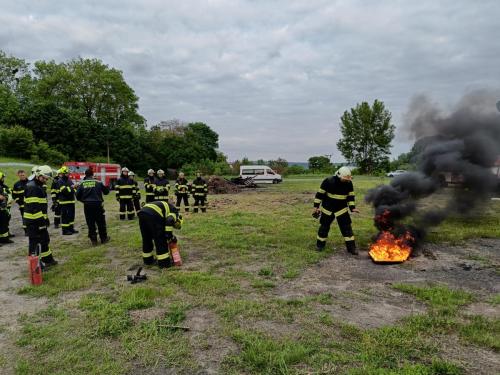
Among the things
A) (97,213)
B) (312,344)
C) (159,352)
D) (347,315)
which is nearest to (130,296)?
(159,352)

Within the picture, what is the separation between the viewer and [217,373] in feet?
10.7

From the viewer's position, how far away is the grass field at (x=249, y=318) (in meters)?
3.40

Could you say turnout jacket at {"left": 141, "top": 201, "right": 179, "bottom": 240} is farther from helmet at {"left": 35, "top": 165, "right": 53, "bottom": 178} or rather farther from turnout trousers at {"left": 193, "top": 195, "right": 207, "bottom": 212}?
turnout trousers at {"left": 193, "top": 195, "right": 207, "bottom": 212}

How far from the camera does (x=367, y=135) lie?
157 ft

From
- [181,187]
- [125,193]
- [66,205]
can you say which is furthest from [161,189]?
Answer: [66,205]

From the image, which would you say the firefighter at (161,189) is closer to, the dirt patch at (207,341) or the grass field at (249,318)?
the grass field at (249,318)

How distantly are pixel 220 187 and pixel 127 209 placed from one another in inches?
511

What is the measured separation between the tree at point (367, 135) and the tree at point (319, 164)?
14.3 ft

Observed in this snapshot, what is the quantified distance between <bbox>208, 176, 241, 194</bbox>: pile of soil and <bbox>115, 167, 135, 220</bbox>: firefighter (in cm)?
1227

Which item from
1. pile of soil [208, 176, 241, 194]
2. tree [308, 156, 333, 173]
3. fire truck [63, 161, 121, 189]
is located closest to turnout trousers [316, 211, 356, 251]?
pile of soil [208, 176, 241, 194]

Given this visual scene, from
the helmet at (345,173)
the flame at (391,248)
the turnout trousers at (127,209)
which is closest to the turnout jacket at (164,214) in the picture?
the helmet at (345,173)

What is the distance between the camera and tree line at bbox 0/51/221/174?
37.0m

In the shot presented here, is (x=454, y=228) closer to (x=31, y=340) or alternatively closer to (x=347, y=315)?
(x=347, y=315)

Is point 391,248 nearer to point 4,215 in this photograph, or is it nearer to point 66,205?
point 66,205
